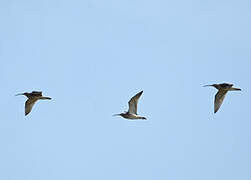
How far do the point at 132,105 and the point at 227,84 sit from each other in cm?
503

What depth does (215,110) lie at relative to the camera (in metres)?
37.7

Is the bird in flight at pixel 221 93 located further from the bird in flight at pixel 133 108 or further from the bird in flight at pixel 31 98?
the bird in flight at pixel 31 98

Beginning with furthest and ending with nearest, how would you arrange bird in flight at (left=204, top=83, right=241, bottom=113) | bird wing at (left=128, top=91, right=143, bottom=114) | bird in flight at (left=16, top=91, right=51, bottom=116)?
bird in flight at (left=16, top=91, right=51, bottom=116) → bird wing at (left=128, top=91, right=143, bottom=114) → bird in flight at (left=204, top=83, right=241, bottom=113)

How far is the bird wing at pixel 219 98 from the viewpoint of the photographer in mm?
37844

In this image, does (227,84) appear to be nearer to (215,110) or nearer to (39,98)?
(215,110)

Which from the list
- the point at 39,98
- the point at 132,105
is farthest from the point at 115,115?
the point at 39,98

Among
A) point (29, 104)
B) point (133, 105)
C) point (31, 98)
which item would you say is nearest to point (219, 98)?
point (133, 105)

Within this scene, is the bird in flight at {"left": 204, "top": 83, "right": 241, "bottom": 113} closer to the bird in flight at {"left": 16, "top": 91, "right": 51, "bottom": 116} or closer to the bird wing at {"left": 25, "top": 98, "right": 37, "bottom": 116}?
the bird in flight at {"left": 16, "top": 91, "right": 51, "bottom": 116}

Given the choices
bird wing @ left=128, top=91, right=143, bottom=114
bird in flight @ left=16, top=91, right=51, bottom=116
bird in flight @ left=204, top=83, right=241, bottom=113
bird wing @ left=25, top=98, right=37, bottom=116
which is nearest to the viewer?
bird in flight @ left=204, top=83, right=241, bottom=113

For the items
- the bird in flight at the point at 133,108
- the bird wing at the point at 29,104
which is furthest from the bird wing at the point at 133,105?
the bird wing at the point at 29,104

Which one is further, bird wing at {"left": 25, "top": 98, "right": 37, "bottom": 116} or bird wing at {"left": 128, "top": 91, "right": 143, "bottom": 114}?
bird wing at {"left": 25, "top": 98, "right": 37, "bottom": 116}

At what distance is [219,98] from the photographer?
3803cm

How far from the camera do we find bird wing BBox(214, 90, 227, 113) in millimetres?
37844

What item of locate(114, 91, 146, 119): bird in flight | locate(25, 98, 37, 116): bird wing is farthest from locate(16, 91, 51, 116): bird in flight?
locate(114, 91, 146, 119): bird in flight
